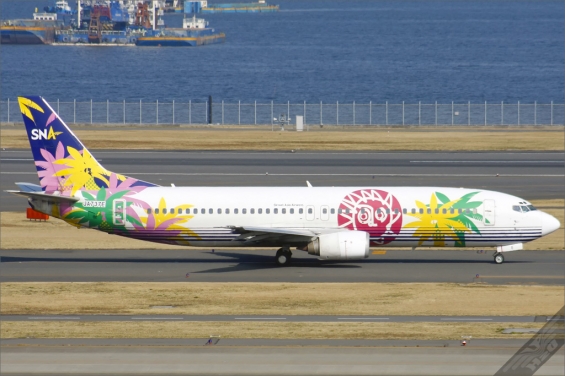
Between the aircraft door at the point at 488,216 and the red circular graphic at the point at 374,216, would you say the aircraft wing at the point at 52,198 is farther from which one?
the aircraft door at the point at 488,216

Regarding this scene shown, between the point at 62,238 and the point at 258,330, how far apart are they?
2362 cm

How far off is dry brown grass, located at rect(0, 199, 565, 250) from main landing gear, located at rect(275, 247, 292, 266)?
23.1 feet

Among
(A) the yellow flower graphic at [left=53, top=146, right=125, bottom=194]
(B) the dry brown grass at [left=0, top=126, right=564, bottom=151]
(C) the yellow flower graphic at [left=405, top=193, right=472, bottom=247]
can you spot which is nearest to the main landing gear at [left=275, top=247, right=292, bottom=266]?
(C) the yellow flower graphic at [left=405, top=193, right=472, bottom=247]

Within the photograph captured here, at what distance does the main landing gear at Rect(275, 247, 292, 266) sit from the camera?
150 feet

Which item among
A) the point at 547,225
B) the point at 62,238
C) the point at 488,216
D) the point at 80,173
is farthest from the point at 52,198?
the point at 547,225

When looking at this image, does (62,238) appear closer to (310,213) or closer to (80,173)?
(80,173)

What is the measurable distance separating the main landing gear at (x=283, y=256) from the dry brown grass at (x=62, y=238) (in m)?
7.03

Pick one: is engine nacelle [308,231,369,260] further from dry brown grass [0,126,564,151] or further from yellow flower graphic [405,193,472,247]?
dry brown grass [0,126,564,151]

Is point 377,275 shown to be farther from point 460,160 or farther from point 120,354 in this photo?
point 460,160

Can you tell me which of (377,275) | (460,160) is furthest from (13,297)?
(460,160)

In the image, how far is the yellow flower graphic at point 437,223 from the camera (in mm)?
44844

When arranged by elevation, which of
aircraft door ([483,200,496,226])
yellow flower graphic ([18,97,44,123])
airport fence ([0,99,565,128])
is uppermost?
airport fence ([0,99,565,128])

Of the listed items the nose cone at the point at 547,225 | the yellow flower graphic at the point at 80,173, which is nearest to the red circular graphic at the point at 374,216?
the nose cone at the point at 547,225

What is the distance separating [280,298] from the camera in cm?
3806
